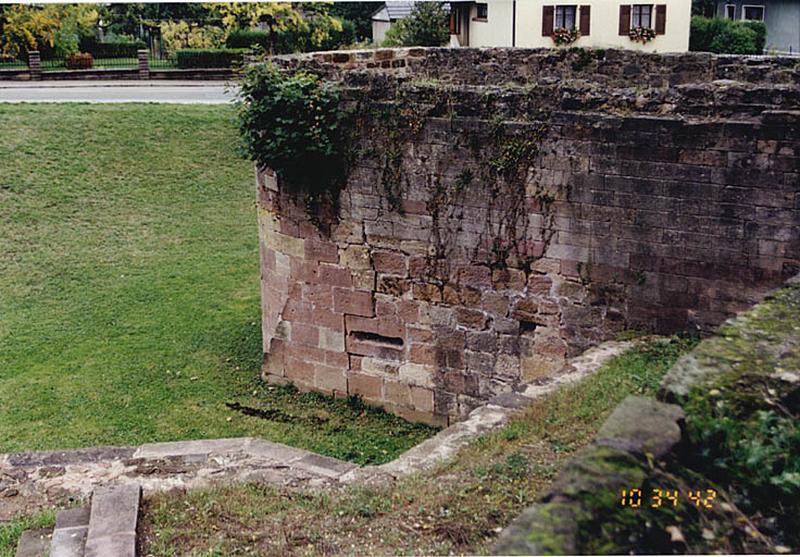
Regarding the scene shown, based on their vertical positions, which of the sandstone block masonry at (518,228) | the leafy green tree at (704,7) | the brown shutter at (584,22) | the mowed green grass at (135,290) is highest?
the leafy green tree at (704,7)

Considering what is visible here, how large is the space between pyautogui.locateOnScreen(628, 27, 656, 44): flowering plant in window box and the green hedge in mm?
10047

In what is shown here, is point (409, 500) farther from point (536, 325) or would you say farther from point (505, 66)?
point (505, 66)

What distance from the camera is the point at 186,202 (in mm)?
19953

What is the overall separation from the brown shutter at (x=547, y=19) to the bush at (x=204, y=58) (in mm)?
9980

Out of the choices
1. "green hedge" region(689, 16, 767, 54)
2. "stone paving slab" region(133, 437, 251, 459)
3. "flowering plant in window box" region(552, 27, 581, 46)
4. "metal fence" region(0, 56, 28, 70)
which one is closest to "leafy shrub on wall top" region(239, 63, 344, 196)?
"stone paving slab" region(133, 437, 251, 459)

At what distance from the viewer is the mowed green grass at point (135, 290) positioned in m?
11.4

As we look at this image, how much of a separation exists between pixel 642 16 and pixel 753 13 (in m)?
18.2

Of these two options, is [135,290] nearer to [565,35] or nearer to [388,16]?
[565,35]

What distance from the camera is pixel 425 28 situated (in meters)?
34.1

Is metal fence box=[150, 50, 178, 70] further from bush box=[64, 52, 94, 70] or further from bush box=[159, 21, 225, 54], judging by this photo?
bush box=[64, 52, 94, 70]
